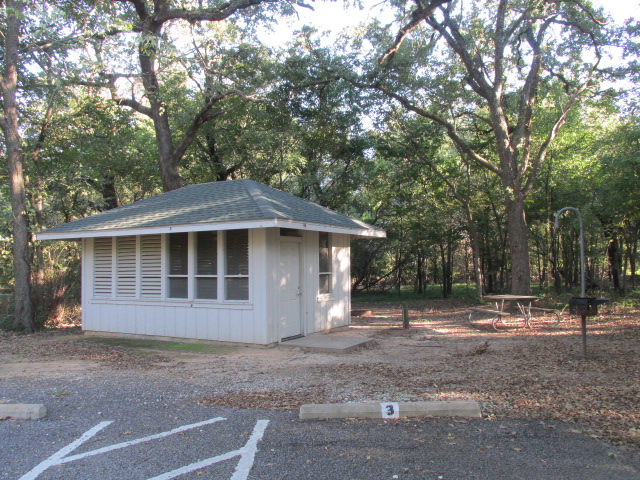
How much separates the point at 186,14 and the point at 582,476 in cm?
1524

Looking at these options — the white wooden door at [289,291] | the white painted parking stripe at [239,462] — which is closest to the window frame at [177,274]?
the white wooden door at [289,291]

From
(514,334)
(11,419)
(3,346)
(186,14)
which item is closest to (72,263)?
(3,346)

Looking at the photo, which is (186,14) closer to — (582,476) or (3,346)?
(3,346)

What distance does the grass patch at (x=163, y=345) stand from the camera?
865 centimetres

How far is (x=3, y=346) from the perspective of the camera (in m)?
9.74

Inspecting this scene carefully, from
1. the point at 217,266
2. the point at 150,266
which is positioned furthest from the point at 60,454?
the point at 150,266

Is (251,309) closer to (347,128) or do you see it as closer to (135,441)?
(135,441)

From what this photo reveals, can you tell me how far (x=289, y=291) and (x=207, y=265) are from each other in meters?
1.70

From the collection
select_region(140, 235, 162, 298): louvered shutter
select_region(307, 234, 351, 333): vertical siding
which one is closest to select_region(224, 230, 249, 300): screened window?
select_region(307, 234, 351, 333): vertical siding

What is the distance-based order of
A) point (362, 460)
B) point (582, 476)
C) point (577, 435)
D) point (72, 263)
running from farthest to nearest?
1. point (72, 263)
2. point (577, 435)
3. point (362, 460)
4. point (582, 476)

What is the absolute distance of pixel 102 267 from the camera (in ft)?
35.1

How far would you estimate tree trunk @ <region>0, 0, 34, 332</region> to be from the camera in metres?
11.7

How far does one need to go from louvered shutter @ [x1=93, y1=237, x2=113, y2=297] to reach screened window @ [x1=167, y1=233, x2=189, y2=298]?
5.85ft

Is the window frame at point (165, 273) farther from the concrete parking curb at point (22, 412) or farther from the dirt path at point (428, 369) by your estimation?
the concrete parking curb at point (22, 412)
